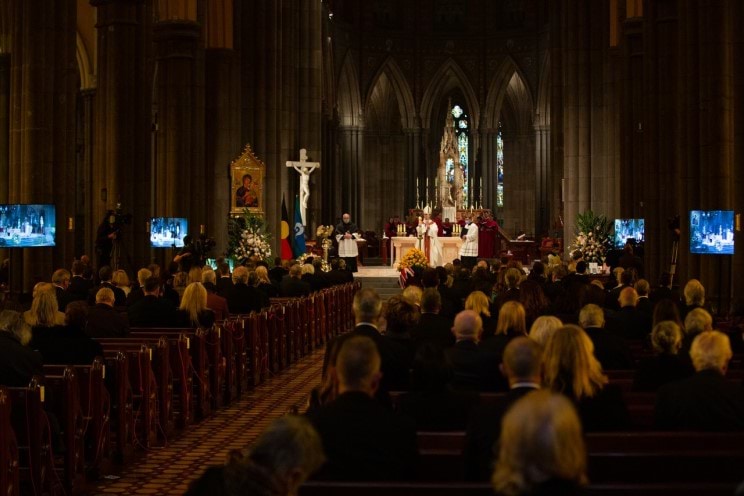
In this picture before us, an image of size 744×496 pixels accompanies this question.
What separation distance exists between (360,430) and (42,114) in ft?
48.9

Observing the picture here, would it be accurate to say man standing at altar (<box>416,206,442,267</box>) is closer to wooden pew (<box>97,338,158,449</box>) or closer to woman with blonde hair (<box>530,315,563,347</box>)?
wooden pew (<box>97,338,158,449</box>)

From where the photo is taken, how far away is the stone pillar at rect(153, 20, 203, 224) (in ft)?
90.6

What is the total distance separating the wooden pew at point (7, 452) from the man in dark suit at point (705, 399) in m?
3.91

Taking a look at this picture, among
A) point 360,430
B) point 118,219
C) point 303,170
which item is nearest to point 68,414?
point 360,430

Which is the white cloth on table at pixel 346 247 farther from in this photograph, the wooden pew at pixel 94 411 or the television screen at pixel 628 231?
the wooden pew at pixel 94 411

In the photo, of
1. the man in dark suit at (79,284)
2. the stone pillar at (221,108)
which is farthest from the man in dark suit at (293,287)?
the stone pillar at (221,108)

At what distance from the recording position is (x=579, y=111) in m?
36.2

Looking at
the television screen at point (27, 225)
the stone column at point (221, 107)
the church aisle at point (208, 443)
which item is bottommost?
the church aisle at point (208, 443)

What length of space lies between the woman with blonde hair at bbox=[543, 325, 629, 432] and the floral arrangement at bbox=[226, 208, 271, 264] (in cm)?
2372

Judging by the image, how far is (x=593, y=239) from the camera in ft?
99.1

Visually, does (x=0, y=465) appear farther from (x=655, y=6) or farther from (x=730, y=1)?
(x=655, y=6)

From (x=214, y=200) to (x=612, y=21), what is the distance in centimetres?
1395

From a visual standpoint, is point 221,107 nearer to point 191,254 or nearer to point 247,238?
point 247,238

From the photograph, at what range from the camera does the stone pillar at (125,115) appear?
22562 millimetres
